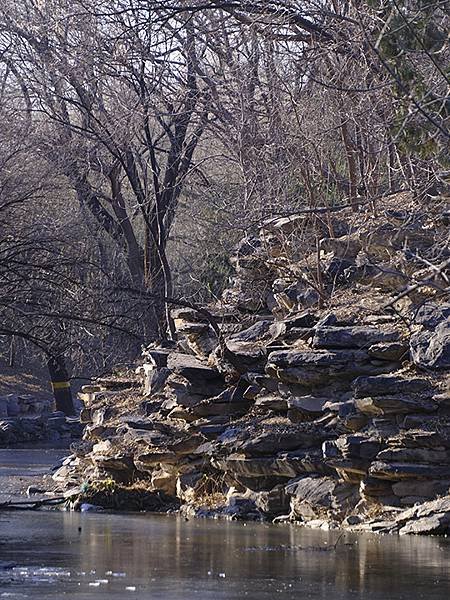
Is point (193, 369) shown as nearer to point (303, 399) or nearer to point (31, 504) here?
point (303, 399)

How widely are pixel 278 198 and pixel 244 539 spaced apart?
267 inches

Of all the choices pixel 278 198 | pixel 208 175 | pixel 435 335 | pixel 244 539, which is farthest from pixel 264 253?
pixel 208 175

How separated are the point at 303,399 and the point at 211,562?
17.3ft

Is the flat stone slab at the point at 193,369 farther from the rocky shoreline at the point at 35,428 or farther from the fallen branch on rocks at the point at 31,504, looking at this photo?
the rocky shoreline at the point at 35,428

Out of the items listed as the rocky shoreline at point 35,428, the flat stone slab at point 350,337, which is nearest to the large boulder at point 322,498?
the flat stone slab at point 350,337

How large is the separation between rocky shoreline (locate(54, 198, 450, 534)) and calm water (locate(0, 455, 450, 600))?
3.41 ft

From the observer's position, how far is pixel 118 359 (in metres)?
31.5

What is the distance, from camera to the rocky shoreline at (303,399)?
55.1 ft

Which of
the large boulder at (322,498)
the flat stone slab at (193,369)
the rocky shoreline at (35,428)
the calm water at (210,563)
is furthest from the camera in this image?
the rocky shoreline at (35,428)

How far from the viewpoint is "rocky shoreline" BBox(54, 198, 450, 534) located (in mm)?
16797

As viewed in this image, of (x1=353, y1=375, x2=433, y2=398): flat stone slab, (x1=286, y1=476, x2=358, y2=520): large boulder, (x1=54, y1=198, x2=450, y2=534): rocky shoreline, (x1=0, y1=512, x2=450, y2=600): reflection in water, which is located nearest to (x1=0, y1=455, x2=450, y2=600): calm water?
(x1=0, y1=512, x2=450, y2=600): reflection in water

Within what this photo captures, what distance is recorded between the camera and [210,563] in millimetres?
13344

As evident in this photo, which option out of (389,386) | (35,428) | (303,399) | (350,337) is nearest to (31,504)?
(303,399)

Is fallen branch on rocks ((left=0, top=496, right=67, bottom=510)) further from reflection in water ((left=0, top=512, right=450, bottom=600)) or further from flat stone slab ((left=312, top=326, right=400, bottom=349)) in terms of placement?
flat stone slab ((left=312, top=326, right=400, bottom=349))
